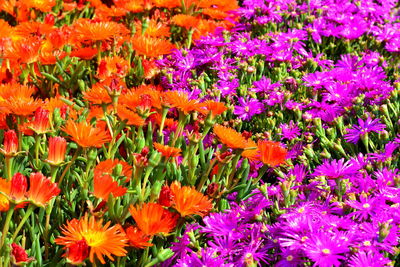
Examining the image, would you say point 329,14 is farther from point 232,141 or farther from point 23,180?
point 23,180

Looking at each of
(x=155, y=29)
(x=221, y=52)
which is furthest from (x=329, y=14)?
(x=155, y=29)

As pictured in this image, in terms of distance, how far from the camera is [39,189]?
1.38 m

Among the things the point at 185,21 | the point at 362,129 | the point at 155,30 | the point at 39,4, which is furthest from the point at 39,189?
the point at 39,4

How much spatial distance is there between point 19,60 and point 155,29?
2.20 feet

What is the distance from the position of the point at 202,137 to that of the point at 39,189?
59 cm

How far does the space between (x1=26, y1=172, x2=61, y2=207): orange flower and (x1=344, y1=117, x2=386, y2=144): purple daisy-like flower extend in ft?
3.58

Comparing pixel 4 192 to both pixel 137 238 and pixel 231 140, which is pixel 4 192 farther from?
pixel 231 140

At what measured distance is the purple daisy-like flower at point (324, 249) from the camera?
1.30 metres

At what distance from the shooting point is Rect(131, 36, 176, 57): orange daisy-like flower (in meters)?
2.42

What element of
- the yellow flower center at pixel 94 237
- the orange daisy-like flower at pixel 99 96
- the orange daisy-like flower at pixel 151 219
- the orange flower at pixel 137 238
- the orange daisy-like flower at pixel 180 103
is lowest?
the orange flower at pixel 137 238

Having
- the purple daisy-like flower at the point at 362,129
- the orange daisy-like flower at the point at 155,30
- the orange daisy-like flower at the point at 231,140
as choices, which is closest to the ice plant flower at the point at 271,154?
the orange daisy-like flower at the point at 231,140

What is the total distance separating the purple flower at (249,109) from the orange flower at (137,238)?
92 cm

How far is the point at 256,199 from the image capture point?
1.70 metres

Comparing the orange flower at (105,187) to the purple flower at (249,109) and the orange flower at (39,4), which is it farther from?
the orange flower at (39,4)
